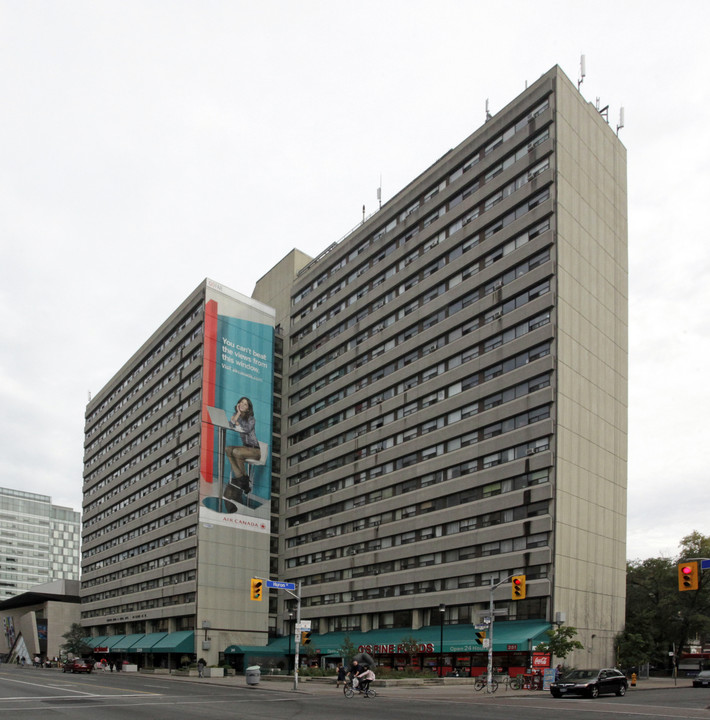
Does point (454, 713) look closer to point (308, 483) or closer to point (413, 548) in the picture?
point (413, 548)

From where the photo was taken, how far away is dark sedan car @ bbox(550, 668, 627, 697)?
3891 cm

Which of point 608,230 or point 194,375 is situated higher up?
point 608,230

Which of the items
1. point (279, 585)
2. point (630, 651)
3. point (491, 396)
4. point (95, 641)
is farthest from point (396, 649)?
point (95, 641)

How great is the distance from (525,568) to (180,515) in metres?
49.4

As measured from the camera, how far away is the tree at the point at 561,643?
49750mm

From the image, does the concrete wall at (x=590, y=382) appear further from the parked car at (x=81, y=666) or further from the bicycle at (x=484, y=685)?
the parked car at (x=81, y=666)

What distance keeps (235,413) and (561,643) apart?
48.9 metres

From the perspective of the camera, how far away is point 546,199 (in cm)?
6200

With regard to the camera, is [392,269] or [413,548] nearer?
[413,548]

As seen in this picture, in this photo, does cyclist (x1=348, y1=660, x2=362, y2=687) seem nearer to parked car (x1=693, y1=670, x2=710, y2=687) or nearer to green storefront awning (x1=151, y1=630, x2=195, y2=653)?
parked car (x1=693, y1=670, x2=710, y2=687)

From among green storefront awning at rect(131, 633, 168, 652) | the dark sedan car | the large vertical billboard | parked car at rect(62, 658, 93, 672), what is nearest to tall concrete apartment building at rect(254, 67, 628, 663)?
the large vertical billboard

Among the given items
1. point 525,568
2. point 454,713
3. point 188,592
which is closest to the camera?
point 454,713

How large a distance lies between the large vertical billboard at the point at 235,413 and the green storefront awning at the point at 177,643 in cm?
1222

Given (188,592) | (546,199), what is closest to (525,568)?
(546,199)
